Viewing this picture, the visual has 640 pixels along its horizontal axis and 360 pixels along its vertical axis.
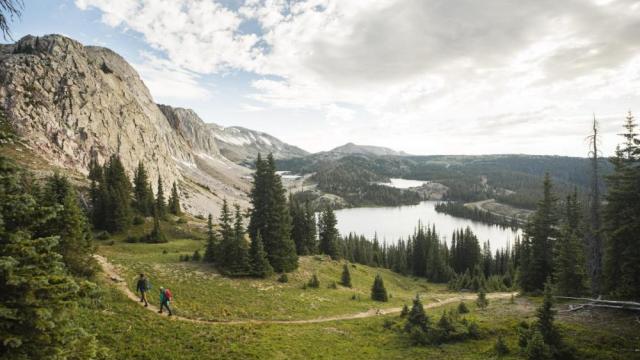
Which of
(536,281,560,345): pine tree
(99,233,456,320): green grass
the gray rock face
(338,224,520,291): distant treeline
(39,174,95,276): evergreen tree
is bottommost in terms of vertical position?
(338,224,520,291): distant treeline

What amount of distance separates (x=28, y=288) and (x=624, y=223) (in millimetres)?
36635

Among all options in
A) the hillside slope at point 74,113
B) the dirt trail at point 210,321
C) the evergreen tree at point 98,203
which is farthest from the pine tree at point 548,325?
the hillside slope at point 74,113

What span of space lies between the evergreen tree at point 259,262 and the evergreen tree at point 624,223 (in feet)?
108

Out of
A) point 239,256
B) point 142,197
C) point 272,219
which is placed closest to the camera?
point 239,256

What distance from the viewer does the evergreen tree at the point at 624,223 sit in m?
26.4

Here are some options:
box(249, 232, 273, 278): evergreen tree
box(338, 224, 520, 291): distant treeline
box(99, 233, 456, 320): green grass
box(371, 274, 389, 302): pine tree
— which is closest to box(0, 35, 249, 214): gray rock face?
box(338, 224, 520, 291): distant treeline

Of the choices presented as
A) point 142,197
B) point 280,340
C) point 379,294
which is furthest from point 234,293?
point 142,197

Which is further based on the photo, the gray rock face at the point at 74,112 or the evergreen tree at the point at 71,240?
the gray rock face at the point at 74,112

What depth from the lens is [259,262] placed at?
40.9m

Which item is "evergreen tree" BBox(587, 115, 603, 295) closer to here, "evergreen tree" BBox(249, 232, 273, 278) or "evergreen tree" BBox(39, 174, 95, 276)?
"evergreen tree" BBox(249, 232, 273, 278)

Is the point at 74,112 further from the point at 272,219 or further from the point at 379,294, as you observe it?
the point at 379,294

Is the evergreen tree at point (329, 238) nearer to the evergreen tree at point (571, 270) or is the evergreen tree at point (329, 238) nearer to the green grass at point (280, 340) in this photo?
the evergreen tree at point (571, 270)

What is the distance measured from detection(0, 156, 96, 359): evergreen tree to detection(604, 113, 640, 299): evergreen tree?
3406 cm

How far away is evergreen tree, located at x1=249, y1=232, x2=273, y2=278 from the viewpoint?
40.7 meters
